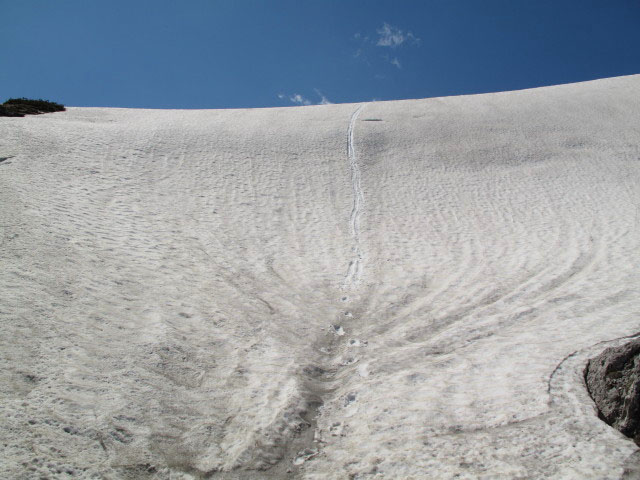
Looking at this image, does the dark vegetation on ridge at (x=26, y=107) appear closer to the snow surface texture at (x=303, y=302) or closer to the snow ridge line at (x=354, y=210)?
the snow surface texture at (x=303, y=302)

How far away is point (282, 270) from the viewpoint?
866 centimetres

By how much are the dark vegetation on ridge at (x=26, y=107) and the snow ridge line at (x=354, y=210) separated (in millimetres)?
12067

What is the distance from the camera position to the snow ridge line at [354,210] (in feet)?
28.6

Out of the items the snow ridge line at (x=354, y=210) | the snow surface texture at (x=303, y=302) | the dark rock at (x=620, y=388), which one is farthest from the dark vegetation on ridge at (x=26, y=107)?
the dark rock at (x=620, y=388)

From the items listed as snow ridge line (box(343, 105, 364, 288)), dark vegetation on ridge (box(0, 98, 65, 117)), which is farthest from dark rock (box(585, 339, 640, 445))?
dark vegetation on ridge (box(0, 98, 65, 117))

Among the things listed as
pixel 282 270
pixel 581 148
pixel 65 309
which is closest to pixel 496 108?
pixel 581 148

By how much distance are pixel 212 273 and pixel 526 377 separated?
5.27 m

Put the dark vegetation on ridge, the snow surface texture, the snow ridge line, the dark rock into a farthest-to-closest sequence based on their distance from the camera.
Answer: the dark vegetation on ridge, the snow ridge line, the snow surface texture, the dark rock

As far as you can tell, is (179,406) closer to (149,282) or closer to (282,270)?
(149,282)

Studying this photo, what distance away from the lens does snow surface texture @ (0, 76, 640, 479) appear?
11.4 feet

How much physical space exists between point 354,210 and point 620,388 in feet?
30.6

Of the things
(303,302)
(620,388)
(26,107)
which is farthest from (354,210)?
(26,107)

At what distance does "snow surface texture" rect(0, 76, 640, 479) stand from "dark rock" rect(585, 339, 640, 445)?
0.10m

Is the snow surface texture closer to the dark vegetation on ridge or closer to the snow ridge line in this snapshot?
the snow ridge line
